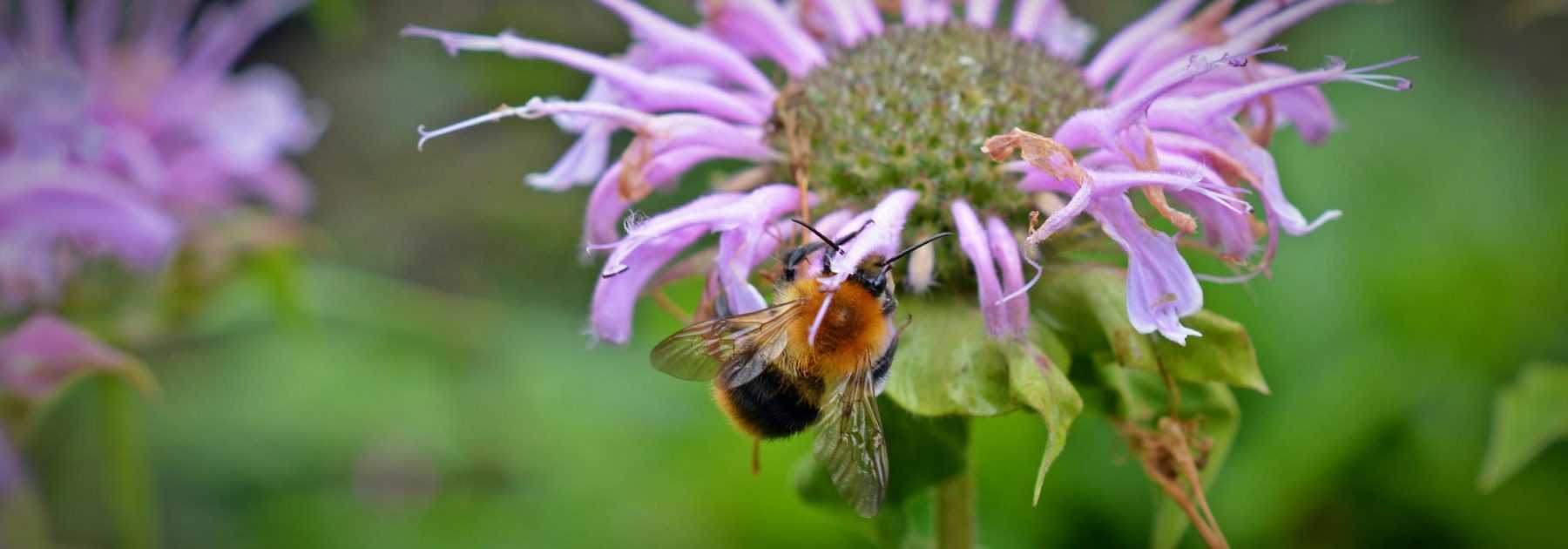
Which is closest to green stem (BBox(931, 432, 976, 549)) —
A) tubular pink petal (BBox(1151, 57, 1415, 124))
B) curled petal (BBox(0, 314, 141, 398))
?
tubular pink petal (BBox(1151, 57, 1415, 124))

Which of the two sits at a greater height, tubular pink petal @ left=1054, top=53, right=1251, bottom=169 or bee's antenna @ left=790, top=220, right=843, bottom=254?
tubular pink petal @ left=1054, top=53, right=1251, bottom=169

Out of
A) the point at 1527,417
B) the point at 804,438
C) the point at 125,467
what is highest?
the point at 1527,417

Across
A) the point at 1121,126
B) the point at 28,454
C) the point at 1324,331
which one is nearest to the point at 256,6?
the point at 28,454

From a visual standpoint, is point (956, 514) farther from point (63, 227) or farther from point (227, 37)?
point (227, 37)

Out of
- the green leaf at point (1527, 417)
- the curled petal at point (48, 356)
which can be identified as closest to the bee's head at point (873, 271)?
the green leaf at point (1527, 417)

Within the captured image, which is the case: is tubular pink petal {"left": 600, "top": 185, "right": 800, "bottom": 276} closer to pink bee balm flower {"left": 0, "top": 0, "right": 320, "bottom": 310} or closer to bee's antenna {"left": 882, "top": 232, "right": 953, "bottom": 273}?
bee's antenna {"left": 882, "top": 232, "right": 953, "bottom": 273}

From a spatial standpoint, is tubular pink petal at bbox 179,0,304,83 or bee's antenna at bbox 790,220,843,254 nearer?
bee's antenna at bbox 790,220,843,254

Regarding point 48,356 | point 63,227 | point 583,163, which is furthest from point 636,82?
point 63,227
